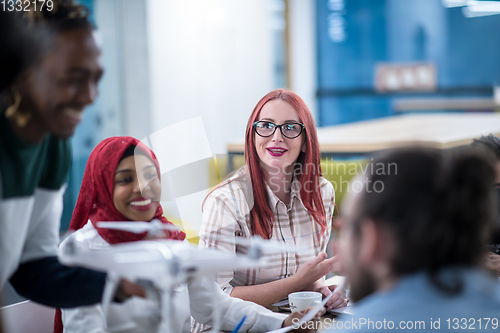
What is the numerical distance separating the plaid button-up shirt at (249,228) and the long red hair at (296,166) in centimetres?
2

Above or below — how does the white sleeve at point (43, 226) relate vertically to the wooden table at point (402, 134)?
below

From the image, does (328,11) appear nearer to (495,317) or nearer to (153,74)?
(153,74)

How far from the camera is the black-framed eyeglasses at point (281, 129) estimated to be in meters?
1.72

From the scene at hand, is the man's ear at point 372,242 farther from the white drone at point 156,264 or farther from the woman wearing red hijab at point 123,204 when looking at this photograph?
the woman wearing red hijab at point 123,204

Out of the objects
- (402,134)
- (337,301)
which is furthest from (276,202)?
(402,134)

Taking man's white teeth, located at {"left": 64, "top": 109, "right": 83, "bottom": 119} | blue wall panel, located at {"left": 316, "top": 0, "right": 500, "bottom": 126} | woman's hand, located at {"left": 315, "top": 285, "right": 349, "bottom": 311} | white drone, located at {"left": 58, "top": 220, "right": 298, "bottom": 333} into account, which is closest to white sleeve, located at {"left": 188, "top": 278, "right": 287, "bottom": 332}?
woman's hand, located at {"left": 315, "top": 285, "right": 349, "bottom": 311}

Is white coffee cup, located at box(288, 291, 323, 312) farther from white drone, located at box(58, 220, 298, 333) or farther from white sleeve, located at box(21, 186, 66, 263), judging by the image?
white sleeve, located at box(21, 186, 66, 263)

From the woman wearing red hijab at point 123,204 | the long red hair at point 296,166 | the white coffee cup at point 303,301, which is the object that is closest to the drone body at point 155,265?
the woman wearing red hijab at point 123,204

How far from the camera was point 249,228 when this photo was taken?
167cm

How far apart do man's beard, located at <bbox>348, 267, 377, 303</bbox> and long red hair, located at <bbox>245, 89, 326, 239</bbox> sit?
2.79ft

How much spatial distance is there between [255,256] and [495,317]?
371 mm

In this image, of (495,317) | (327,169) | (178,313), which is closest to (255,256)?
(495,317)

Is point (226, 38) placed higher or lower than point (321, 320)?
higher

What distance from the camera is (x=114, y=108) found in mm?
4375
